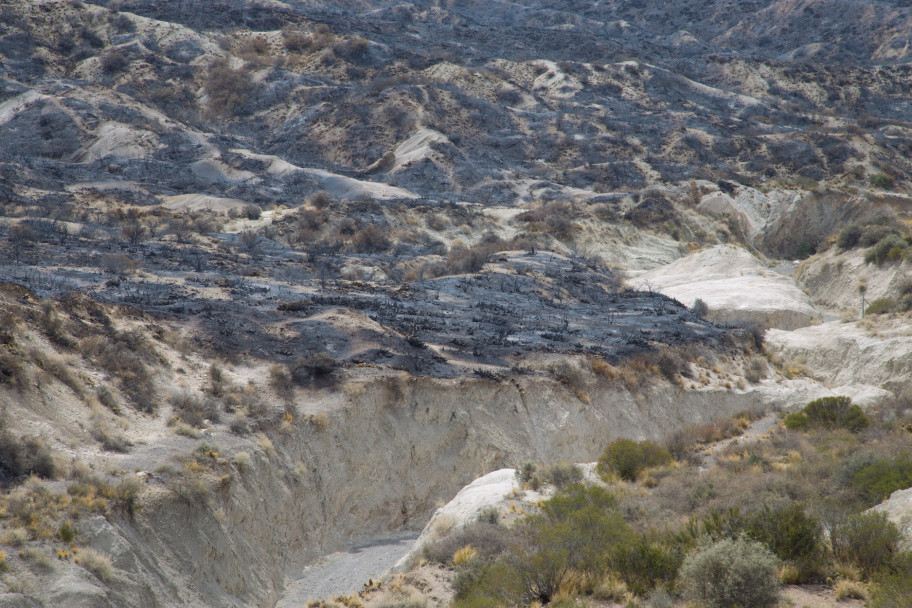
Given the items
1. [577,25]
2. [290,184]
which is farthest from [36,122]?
[577,25]

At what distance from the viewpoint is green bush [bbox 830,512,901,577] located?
350 inches

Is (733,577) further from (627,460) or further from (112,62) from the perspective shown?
(112,62)

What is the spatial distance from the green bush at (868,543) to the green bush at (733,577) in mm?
1330

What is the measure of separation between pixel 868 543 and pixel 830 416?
12.3 meters

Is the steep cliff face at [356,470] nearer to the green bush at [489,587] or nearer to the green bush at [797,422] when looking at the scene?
the green bush at [797,422]

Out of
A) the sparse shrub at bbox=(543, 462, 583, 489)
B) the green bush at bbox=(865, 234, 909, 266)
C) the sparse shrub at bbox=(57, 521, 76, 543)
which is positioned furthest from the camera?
the green bush at bbox=(865, 234, 909, 266)

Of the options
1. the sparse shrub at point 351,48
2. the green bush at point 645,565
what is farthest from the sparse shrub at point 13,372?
the sparse shrub at point 351,48

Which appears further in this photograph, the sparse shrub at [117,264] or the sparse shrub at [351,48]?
the sparse shrub at [351,48]

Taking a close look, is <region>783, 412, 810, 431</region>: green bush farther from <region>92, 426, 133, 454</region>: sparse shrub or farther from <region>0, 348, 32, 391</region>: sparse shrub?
<region>0, 348, 32, 391</region>: sparse shrub

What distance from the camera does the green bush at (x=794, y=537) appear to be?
9242 mm

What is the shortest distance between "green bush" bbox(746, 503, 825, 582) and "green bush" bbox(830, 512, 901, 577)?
30cm

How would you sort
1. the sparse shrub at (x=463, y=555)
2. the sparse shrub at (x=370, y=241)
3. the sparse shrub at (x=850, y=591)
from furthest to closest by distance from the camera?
the sparse shrub at (x=370, y=241)
the sparse shrub at (x=463, y=555)
the sparse shrub at (x=850, y=591)

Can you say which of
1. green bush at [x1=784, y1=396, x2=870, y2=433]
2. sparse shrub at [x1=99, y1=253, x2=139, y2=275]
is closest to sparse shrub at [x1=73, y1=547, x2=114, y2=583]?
sparse shrub at [x1=99, y1=253, x2=139, y2=275]

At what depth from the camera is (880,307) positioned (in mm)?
31984
